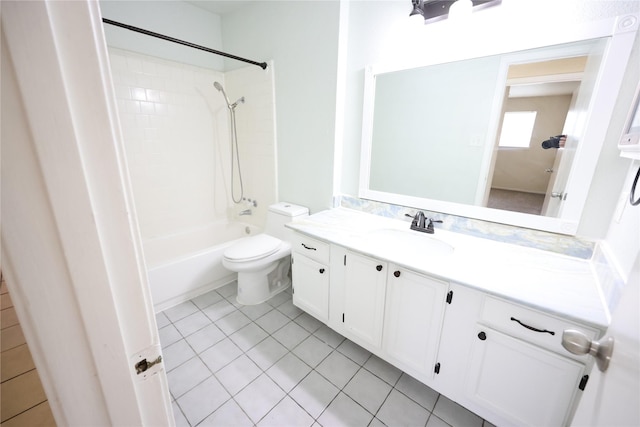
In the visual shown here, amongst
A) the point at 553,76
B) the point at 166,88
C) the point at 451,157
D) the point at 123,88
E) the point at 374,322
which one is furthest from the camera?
the point at 166,88

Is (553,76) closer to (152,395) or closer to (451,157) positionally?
(451,157)

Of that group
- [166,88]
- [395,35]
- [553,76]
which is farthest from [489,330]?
[166,88]

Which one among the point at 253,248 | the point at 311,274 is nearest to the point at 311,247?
the point at 311,274

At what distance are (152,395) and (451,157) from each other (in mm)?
1736

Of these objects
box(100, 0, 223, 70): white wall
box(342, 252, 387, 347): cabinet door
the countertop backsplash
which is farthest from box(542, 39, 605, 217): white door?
box(100, 0, 223, 70): white wall

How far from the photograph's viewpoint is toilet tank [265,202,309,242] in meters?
2.16

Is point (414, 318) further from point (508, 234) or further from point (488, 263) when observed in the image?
point (508, 234)

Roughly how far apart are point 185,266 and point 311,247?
113 centimetres

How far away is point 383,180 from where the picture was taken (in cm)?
189

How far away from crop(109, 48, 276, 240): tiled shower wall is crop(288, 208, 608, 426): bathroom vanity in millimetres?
1306

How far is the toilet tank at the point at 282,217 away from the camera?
2.16 m

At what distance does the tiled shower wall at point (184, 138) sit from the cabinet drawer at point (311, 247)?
0.88 meters

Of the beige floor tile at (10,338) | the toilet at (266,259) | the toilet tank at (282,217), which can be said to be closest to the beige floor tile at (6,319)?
the beige floor tile at (10,338)

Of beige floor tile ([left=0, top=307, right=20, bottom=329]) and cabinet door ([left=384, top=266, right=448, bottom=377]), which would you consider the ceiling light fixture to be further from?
beige floor tile ([left=0, top=307, right=20, bottom=329])
